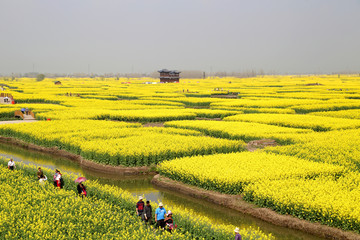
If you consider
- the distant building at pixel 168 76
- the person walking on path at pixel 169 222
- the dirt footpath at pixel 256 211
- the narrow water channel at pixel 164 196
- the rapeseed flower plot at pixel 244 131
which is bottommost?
the narrow water channel at pixel 164 196

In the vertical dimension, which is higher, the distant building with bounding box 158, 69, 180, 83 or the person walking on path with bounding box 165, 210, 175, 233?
the distant building with bounding box 158, 69, 180, 83

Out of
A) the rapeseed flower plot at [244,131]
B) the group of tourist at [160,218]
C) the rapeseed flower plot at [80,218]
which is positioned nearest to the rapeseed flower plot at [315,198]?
the rapeseed flower plot at [80,218]

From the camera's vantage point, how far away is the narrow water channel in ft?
48.4

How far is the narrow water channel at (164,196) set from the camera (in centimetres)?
1474

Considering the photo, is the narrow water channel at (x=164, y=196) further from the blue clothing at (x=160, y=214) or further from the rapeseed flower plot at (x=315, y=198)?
the blue clothing at (x=160, y=214)

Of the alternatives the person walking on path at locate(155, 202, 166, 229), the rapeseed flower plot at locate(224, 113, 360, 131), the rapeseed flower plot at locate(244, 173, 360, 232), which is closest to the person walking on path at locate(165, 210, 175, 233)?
the person walking on path at locate(155, 202, 166, 229)

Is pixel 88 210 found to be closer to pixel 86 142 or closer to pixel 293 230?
pixel 293 230

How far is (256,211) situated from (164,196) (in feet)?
16.8

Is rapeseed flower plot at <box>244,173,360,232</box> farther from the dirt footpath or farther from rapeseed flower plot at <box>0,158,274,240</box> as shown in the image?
rapeseed flower plot at <box>0,158,274,240</box>

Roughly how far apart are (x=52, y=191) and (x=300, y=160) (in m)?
14.1

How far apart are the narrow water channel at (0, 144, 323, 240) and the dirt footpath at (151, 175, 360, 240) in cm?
20

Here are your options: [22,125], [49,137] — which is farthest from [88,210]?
[22,125]

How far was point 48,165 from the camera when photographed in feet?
81.8

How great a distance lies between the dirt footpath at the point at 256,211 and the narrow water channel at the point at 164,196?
204 millimetres
